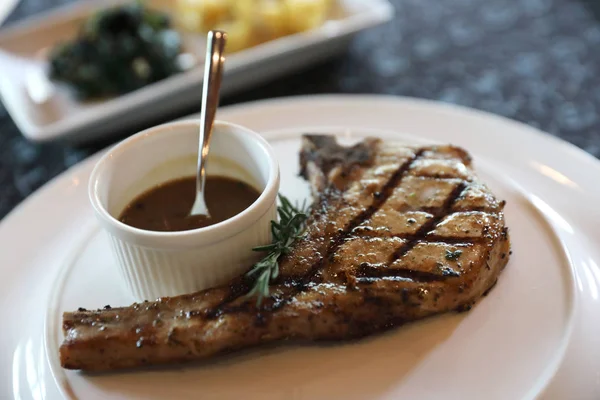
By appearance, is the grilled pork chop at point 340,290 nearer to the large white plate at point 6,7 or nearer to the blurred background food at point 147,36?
the blurred background food at point 147,36

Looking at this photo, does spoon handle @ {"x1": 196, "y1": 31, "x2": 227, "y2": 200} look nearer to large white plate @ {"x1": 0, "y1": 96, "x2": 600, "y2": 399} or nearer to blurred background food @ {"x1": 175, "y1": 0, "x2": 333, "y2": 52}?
large white plate @ {"x1": 0, "y1": 96, "x2": 600, "y2": 399}

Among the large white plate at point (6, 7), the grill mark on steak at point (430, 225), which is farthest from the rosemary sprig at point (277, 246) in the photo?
the large white plate at point (6, 7)

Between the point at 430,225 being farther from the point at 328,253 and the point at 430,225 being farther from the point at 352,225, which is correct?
the point at 328,253

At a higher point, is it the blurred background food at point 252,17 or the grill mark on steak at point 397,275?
the blurred background food at point 252,17

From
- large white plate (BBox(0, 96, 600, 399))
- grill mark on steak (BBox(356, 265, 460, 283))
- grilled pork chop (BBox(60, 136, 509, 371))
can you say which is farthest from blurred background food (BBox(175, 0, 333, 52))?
grill mark on steak (BBox(356, 265, 460, 283))

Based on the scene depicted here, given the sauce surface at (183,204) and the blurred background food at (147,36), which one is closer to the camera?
the sauce surface at (183,204)

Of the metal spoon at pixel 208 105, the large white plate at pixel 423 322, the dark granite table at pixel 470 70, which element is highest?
the dark granite table at pixel 470 70

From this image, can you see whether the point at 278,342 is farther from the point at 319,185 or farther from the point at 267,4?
the point at 267,4
